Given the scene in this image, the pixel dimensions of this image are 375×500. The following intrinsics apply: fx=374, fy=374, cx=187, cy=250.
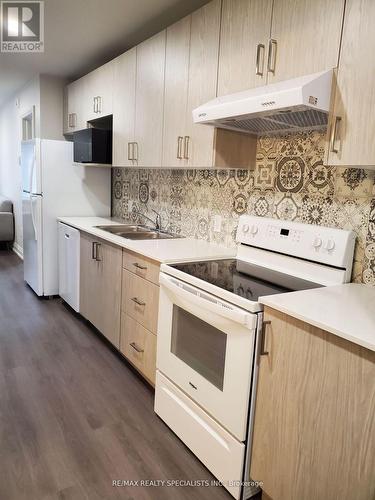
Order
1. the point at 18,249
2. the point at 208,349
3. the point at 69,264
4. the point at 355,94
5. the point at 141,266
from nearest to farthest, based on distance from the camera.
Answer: the point at 355,94 → the point at 208,349 → the point at 141,266 → the point at 69,264 → the point at 18,249

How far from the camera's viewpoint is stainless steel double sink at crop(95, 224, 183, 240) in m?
3.09

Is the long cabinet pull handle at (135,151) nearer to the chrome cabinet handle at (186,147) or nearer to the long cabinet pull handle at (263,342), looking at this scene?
the chrome cabinet handle at (186,147)

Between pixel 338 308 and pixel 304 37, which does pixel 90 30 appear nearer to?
pixel 304 37

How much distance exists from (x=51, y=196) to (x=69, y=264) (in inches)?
29.9

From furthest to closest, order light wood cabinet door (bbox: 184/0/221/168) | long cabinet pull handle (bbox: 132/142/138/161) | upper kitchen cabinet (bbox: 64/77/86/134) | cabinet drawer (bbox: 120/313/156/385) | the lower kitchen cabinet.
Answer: upper kitchen cabinet (bbox: 64/77/86/134) → long cabinet pull handle (bbox: 132/142/138/161) → the lower kitchen cabinet → cabinet drawer (bbox: 120/313/156/385) → light wood cabinet door (bbox: 184/0/221/168)

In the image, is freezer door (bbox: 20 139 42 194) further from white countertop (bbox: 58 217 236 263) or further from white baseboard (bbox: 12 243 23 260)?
white baseboard (bbox: 12 243 23 260)

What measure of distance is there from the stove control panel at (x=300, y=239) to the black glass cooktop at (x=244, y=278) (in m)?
0.13

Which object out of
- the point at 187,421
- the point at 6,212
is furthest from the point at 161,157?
the point at 6,212

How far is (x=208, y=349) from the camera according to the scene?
1.67 m

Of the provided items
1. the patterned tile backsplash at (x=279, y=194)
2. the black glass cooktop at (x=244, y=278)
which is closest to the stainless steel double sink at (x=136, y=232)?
the patterned tile backsplash at (x=279, y=194)

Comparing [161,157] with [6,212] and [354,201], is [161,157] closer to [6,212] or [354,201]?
[354,201]

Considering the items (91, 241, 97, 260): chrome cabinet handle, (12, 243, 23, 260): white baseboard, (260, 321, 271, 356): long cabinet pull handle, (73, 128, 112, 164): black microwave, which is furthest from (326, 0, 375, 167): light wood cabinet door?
(12, 243, 23, 260): white baseboard

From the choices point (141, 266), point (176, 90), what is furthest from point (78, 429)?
point (176, 90)

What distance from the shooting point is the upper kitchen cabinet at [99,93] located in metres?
3.17
